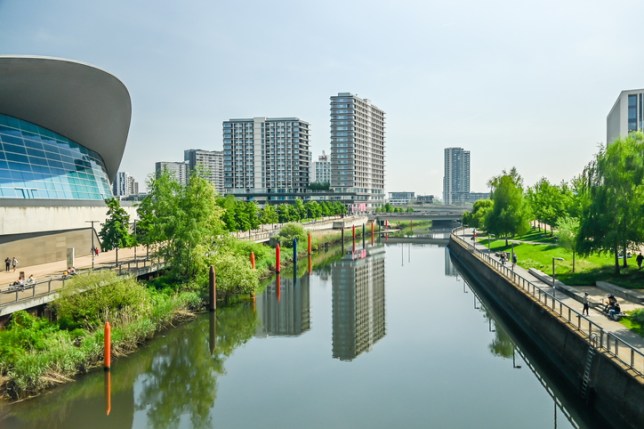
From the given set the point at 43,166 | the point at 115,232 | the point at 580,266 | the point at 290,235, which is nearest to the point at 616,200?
the point at 580,266

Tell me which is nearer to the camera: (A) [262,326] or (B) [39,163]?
(A) [262,326]

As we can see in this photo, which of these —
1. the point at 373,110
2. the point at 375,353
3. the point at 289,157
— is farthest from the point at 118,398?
the point at 373,110

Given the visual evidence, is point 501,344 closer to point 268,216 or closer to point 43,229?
point 43,229

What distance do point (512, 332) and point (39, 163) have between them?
130 ft

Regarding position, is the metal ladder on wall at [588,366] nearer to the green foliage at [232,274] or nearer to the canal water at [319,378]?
the canal water at [319,378]

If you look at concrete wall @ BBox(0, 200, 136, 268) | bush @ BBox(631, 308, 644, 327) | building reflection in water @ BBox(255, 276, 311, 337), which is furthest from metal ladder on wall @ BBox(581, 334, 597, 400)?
concrete wall @ BBox(0, 200, 136, 268)

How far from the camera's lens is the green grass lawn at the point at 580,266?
103ft

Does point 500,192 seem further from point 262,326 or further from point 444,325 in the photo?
point 262,326

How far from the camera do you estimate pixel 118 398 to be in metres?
21.3

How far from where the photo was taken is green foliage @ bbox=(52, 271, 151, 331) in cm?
2420

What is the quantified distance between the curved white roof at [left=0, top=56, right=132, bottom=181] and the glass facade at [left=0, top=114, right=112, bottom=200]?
1.25 meters

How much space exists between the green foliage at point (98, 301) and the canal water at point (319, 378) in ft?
7.63

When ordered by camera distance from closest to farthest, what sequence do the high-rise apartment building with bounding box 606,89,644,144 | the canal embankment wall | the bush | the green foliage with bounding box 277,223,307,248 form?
the canal embankment wall < the bush < the green foliage with bounding box 277,223,307,248 < the high-rise apartment building with bounding box 606,89,644,144

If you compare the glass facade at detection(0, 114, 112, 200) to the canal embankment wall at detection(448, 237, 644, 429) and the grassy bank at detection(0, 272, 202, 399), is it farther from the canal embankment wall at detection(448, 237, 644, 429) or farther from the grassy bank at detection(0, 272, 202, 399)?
the canal embankment wall at detection(448, 237, 644, 429)
